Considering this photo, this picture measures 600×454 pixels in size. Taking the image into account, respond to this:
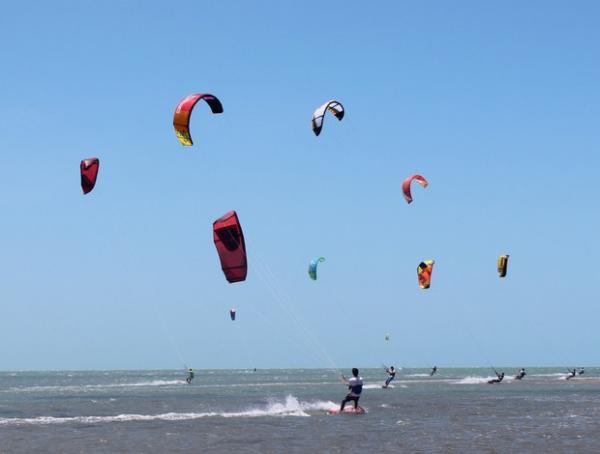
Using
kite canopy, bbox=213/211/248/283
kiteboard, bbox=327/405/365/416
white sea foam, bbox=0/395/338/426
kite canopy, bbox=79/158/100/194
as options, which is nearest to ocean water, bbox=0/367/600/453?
white sea foam, bbox=0/395/338/426

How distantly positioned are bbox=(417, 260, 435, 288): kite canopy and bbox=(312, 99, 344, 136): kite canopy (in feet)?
42.5

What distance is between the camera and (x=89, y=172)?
24531 millimetres

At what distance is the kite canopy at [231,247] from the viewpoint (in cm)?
1998

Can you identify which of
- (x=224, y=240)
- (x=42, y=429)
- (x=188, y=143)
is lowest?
(x=42, y=429)

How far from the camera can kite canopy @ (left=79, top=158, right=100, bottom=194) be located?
23953mm

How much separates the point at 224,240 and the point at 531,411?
12.9 meters

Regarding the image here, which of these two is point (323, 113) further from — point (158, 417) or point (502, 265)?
point (502, 265)

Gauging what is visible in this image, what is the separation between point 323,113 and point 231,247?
6486 mm

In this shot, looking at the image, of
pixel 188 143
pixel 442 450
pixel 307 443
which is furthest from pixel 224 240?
pixel 442 450

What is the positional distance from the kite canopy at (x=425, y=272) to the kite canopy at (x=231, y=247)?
18.7 metres

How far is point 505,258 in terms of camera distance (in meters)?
40.4

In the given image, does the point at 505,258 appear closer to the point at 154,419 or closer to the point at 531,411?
the point at 531,411

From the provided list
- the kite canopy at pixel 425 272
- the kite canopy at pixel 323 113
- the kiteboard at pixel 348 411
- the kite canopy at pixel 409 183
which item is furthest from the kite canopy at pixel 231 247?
the kite canopy at pixel 425 272

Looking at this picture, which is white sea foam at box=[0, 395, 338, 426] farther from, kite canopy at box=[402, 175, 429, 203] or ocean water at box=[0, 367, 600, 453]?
Answer: kite canopy at box=[402, 175, 429, 203]
